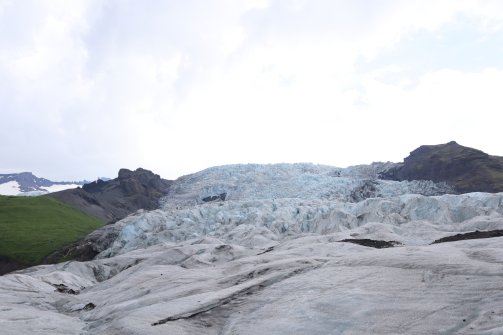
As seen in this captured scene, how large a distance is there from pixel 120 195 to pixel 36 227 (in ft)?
163

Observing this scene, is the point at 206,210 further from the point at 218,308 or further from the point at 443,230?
the point at 218,308

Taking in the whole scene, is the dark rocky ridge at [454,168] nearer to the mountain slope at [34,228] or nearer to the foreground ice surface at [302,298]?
the mountain slope at [34,228]

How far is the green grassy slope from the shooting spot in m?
61.9

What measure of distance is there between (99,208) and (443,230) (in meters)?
91.4

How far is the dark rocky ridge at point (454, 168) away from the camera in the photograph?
94125 mm

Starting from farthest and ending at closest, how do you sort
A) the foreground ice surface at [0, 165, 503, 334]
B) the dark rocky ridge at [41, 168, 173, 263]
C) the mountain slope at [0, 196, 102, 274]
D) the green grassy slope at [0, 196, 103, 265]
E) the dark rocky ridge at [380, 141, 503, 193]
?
1. the dark rocky ridge at [41, 168, 173, 263]
2. the dark rocky ridge at [380, 141, 503, 193]
3. the green grassy slope at [0, 196, 103, 265]
4. the mountain slope at [0, 196, 102, 274]
5. the foreground ice surface at [0, 165, 503, 334]

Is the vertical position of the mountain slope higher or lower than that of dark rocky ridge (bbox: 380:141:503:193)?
lower

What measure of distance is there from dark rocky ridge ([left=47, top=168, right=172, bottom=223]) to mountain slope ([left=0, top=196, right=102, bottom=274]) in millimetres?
12786

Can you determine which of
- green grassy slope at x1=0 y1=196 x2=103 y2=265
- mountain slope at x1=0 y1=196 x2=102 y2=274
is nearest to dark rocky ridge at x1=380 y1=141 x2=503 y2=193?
mountain slope at x1=0 y1=196 x2=102 y2=274

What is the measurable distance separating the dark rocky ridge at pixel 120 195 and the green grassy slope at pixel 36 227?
12853mm

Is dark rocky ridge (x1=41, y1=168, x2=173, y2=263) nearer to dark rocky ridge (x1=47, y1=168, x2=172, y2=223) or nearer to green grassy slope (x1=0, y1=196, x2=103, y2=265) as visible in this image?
dark rocky ridge (x1=47, y1=168, x2=172, y2=223)

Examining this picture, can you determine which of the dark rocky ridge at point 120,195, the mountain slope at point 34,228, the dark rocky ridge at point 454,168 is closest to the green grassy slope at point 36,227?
the mountain slope at point 34,228

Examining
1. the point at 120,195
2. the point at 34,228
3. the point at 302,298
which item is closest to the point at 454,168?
the point at 120,195

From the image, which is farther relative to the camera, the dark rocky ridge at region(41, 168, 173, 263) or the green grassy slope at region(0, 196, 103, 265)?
the dark rocky ridge at region(41, 168, 173, 263)
